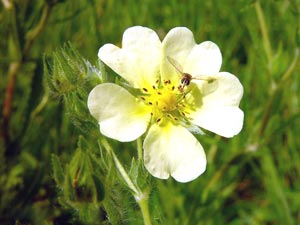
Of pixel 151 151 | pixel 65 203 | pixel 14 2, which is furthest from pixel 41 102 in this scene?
pixel 151 151

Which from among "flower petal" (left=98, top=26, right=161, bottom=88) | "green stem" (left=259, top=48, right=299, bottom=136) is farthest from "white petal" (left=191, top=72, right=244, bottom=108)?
"green stem" (left=259, top=48, right=299, bottom=136)

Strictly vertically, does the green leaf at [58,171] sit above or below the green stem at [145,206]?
above

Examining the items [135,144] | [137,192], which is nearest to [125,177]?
[137,192]

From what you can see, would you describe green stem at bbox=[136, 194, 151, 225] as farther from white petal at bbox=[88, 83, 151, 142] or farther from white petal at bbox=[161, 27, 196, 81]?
white petal at bbox=[161, 27, 196, 81]

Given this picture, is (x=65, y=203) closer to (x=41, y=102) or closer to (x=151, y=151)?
(x=151, y=151)

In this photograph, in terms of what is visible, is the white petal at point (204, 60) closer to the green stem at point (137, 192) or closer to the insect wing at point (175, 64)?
the insect wing at point (175, 64)

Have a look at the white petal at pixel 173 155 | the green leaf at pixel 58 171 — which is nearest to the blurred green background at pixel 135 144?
the green leaf at pixel 58 171

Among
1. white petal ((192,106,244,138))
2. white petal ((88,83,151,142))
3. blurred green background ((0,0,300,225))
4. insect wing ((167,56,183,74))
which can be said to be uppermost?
insect wing ((167,56,183,74))
